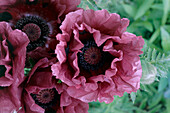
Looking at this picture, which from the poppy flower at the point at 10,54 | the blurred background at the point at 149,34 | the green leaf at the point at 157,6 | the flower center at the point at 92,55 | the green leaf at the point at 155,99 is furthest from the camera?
the green leaf at the point at 155,99

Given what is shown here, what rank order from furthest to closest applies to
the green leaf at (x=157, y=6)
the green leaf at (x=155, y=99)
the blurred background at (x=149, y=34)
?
1. the green leaf at (x=155, y=99)
2. the green leaf at (x=157, y=6)
3. the blurred background at (x=149, y=34)

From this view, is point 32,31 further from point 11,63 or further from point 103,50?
point 103,50

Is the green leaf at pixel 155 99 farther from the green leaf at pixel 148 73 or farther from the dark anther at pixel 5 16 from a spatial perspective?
the dark anther at pixel 5 16

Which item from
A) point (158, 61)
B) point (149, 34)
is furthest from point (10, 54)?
point (149, 34)

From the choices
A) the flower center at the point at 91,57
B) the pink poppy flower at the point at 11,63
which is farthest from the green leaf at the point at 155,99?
the pink poppy flower at the point at 11,63

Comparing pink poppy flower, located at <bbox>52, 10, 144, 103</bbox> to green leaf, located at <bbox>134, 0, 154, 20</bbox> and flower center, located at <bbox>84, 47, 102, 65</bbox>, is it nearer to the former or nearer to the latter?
flower center, located at <bbox>84, 47, 102, 65</bbox>

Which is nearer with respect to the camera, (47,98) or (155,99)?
(47,98)

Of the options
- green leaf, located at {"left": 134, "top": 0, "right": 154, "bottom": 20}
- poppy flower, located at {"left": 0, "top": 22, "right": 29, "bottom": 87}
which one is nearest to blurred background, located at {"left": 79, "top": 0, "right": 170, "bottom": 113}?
green leaf, located at {"left": 134, "top": 0, "right": 154, "bottom": 20}
